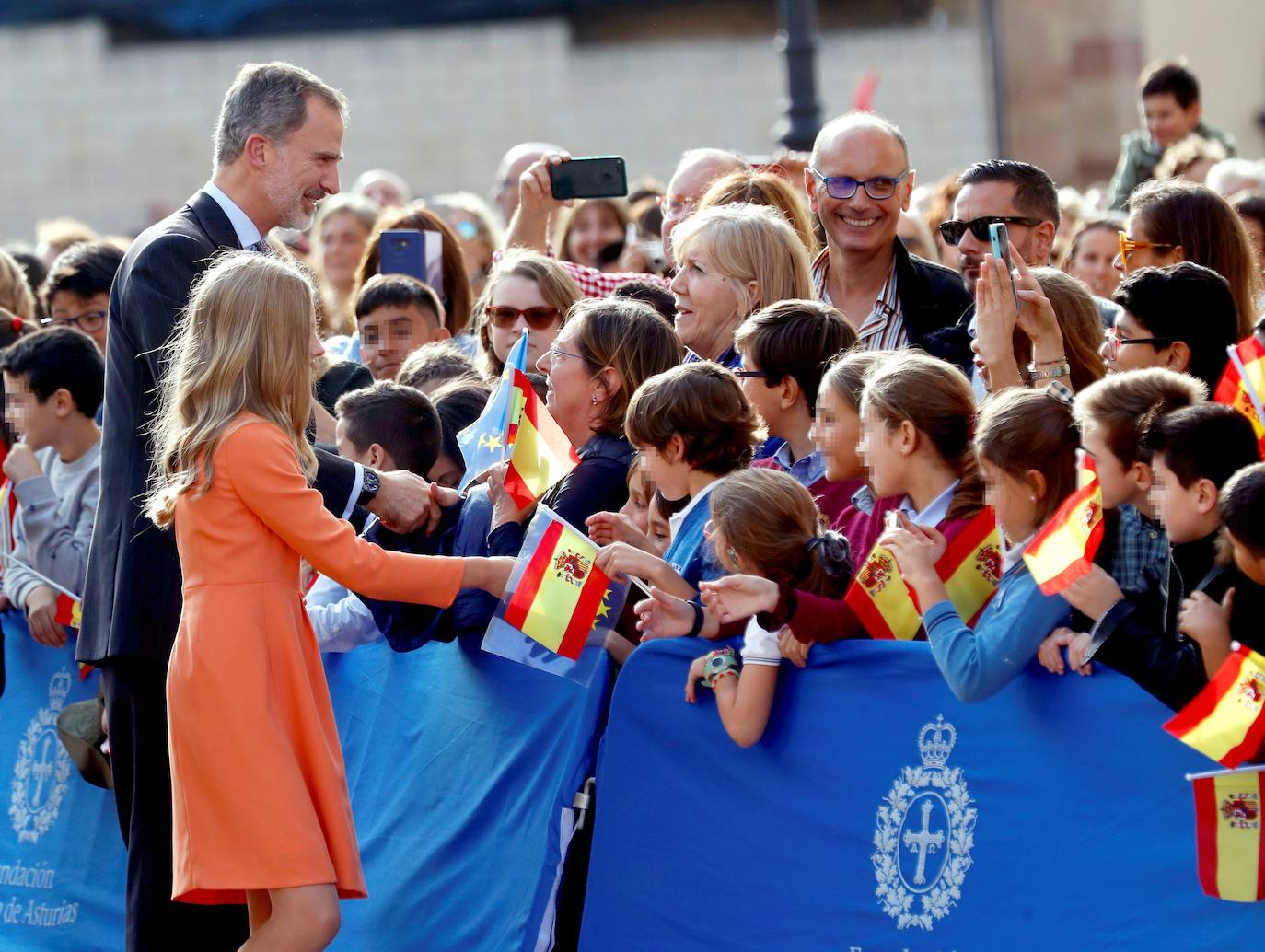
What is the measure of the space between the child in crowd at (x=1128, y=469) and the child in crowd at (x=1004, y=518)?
93 mm

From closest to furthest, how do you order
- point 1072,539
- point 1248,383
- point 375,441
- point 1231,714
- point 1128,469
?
point 1231,714 → point 1072,539 → point 1128,469 → point 1248,383 → point 375,441

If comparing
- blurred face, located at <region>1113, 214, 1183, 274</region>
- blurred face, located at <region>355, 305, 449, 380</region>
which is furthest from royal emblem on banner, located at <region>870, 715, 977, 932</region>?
blurred face, located at <region>355, 305, 449, 380</region>

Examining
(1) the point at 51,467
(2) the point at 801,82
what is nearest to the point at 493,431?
(1) the point at 51,467

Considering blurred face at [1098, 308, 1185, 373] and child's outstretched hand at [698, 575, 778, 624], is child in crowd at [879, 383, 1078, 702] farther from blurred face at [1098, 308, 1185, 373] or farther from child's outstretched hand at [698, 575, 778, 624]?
blurred face at [1098, 308, 1185, 373]

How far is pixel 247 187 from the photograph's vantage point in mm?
5098

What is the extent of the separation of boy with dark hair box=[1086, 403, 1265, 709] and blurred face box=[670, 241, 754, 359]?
217 cm

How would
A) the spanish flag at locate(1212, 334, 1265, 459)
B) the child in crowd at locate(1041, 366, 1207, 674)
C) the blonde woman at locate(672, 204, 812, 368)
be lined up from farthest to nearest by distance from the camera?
1. the blonde woman at locate(672, 204, 812, 368)
2. the spanish flag at locate(1212, 334, 1265, 459)
3. the child in crowd at locate(1041, 366, 1207, 674)

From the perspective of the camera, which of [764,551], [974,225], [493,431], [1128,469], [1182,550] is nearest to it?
[1182,550]

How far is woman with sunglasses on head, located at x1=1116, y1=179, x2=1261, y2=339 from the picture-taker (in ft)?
18.3

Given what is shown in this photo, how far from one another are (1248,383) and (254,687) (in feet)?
7.57

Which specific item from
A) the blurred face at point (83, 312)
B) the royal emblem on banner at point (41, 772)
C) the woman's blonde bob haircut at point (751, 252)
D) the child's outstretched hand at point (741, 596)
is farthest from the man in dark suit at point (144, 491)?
the blurred face at point (83, 312)

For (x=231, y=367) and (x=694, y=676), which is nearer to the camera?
(x=231, y=367)

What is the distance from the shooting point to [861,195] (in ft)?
20.5

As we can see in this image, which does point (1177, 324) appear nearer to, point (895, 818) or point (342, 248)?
point (895, 818)
